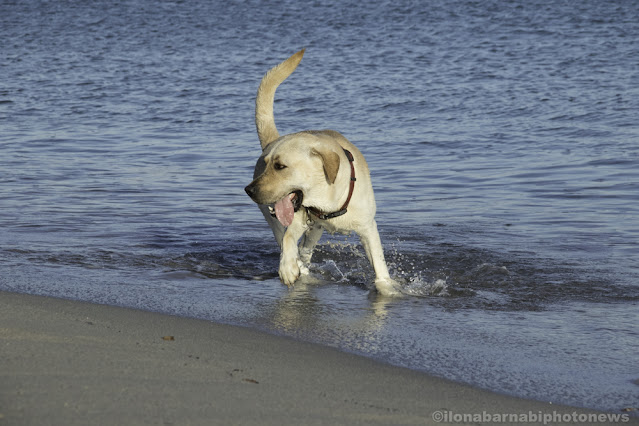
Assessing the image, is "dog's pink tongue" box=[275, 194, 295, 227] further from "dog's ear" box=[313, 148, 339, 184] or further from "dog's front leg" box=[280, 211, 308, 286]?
"dog's ear" box=[313, 148, 339, 184]

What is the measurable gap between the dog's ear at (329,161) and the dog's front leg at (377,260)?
0.56m

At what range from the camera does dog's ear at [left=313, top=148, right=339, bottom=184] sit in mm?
4895

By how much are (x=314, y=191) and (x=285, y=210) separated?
21 centimetres

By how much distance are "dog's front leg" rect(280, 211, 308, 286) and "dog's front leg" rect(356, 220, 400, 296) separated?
382 mm

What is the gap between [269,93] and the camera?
5965 millimetres

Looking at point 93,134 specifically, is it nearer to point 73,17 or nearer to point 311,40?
point 311,40

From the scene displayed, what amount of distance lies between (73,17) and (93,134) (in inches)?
802

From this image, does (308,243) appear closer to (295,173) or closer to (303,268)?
(303,268)

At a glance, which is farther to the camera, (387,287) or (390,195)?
(390,195)

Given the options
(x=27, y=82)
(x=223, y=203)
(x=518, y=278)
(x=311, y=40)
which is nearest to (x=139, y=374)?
(x=518, y=278)

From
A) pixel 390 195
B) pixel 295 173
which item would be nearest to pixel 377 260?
pixel 295 173

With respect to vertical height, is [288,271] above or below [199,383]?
below

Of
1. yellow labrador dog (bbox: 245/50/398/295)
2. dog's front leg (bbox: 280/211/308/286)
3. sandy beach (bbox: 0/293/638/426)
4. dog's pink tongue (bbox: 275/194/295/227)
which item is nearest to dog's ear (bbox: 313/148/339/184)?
yellow labrador dog (bbox: 245/50/398/295)

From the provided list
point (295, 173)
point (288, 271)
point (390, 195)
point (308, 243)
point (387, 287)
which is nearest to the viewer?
point (295, 173)
